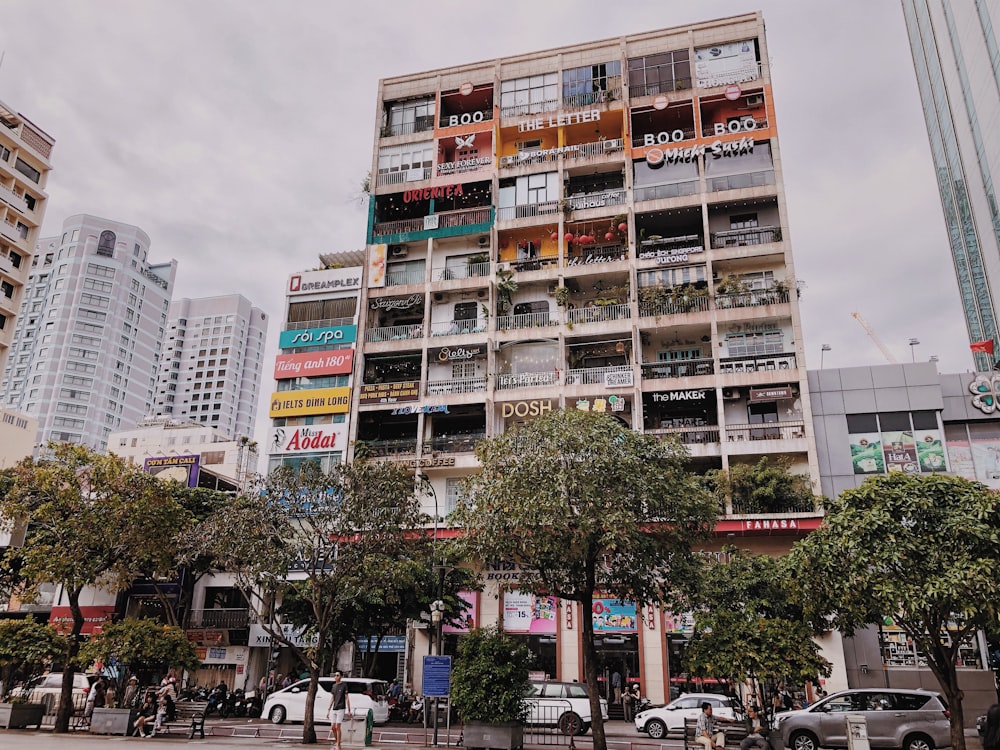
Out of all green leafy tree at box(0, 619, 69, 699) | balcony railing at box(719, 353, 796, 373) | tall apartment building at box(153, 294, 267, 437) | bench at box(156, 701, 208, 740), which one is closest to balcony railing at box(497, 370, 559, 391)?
balcony railing at box(719, 353, 796, 373)

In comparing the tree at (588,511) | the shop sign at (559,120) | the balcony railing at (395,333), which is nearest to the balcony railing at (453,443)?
the balcony railing at (395,333)

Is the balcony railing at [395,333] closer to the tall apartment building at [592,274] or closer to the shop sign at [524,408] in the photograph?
the tall apartment building at [592,274]

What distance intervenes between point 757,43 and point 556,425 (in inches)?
1195

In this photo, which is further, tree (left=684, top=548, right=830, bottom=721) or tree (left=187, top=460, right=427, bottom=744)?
tree (left=187, top=460, right=427, bottom=744)

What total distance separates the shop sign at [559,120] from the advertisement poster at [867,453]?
71.1ft

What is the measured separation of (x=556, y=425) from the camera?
19281mm

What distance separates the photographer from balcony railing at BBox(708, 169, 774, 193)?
3659 centimetres

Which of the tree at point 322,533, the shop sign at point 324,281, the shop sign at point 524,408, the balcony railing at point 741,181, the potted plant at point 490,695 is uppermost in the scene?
the balcony railing at point 741,181

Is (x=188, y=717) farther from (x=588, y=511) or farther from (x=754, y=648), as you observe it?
(x=754, y=648)

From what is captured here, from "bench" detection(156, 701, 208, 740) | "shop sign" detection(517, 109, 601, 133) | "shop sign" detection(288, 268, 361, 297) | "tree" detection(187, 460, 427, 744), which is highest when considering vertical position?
"shop sign" detection(517, 109, 601, 133)

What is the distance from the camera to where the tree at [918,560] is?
14707 mm

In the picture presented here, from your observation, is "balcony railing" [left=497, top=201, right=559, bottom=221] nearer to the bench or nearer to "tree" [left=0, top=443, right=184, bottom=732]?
"tree" [left=0, top=443, right=184, bottom=732]

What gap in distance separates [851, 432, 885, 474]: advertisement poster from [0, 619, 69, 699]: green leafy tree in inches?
1202

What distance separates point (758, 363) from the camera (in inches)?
1337
